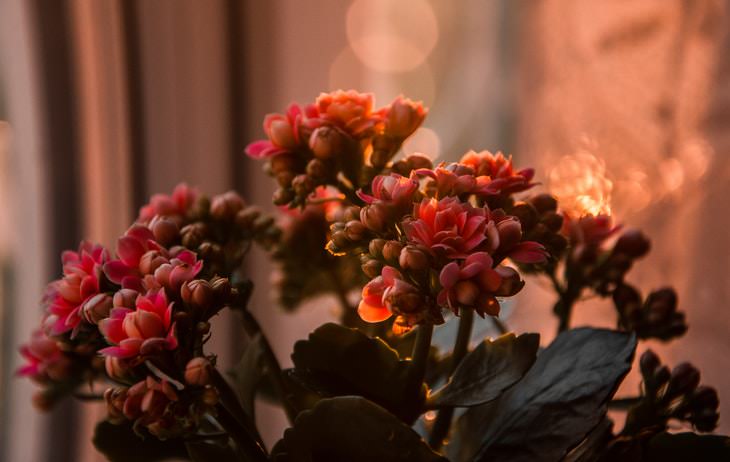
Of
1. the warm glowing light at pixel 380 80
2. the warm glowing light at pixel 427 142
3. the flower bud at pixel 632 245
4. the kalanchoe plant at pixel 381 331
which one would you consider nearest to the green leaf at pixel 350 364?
the kalanchoe plant at pixel 381 331

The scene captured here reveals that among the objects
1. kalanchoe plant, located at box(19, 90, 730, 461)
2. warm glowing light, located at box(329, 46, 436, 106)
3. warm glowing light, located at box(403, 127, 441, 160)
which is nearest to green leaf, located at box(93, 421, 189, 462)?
kalanchoe plant, located at box(19, 90, 730, 461)

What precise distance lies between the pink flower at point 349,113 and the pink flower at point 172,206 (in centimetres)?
14

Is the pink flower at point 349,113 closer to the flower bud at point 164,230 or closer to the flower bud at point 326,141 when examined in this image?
the flower bud at point 326,141

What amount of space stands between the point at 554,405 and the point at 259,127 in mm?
A: 801

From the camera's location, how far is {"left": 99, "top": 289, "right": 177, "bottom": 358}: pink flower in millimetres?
344

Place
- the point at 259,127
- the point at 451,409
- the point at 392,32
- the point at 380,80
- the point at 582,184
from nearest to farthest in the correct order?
the point at 451,409, the point at 582,184, the point at 259,127, the point at 380,80, the point at 392,32

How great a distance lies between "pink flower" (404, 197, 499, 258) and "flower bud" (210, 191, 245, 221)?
0.63 feet

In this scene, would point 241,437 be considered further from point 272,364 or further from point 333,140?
point 333,140

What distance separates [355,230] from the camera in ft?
1.30

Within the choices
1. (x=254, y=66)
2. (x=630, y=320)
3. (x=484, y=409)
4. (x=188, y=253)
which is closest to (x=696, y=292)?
(x=630, y=320)

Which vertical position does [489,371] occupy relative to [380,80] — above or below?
below

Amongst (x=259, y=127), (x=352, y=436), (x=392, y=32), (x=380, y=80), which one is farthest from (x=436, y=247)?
(x=392, y=32)

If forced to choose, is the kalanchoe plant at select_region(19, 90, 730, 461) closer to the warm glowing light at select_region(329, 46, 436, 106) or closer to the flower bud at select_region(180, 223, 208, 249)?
the flower bud at select_region(180, 223, 208, 249)

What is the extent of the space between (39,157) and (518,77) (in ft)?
2.67
